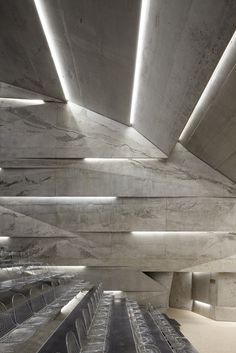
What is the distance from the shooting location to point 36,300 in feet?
12.0

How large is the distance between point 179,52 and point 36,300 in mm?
3179

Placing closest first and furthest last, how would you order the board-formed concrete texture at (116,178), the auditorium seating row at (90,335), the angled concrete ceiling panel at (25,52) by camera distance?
1. the auditorium seating row at (90,335)
2. the angled concrete ceiling panel at (25,52)
3. the board-formed concrete texture at (116,178)

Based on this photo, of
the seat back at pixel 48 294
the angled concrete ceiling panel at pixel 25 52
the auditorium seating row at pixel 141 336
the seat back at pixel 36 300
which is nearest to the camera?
the auditorium seating row at pixel 141 336

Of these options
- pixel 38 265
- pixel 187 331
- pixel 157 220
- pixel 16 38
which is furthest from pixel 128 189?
pixel 16 38

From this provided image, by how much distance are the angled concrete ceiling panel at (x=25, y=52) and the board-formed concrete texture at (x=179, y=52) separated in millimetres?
1736

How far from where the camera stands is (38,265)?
752cm

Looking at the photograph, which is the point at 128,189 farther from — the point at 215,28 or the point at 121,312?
the point at 215,28

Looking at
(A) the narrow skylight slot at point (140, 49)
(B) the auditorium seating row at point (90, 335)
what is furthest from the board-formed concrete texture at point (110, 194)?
Result: (B) the auditorium seating row at point (90, 335)

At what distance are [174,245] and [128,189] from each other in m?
1.49

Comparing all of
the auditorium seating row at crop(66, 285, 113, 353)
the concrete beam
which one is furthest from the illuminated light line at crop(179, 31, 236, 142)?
the auditorium seating row at crop(66, 285, 113, 353)

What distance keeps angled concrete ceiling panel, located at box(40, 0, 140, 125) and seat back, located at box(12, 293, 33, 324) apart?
3388 mm

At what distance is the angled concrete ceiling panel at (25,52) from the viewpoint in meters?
5.76

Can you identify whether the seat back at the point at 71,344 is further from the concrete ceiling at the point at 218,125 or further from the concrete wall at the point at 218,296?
the concrete wall at the point at 218,296

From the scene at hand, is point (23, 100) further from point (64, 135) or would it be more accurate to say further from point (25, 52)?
point (25, 52)
